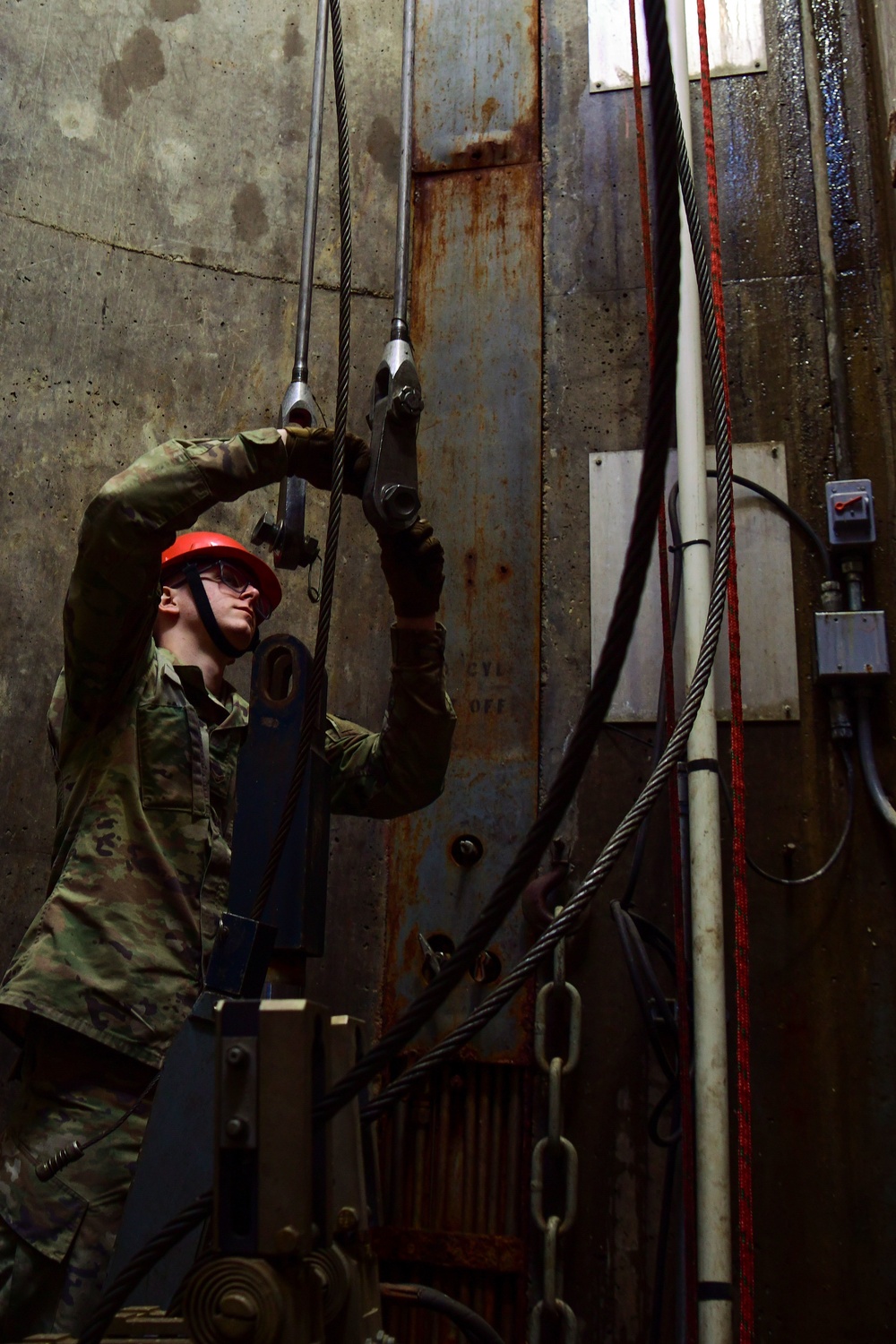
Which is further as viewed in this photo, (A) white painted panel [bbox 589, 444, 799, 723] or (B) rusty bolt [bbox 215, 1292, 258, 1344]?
(A) white painted panel [bbox 589, 444, 799, 723]

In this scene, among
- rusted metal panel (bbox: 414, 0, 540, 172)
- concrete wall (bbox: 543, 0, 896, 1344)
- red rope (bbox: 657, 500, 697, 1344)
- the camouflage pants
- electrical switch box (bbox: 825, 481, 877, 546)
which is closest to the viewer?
the camouflage pants

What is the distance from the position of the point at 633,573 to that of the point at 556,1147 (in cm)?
174

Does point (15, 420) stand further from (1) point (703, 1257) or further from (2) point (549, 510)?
(1) point (703, 1257)

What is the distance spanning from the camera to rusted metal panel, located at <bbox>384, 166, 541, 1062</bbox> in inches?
97.9

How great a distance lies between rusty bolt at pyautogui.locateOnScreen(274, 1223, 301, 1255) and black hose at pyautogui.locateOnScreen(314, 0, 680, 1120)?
0.30ft

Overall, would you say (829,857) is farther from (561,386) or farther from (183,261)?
(183,261)

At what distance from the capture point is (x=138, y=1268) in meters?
0.89

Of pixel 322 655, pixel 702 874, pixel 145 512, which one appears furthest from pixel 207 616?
→ pixel 702 874

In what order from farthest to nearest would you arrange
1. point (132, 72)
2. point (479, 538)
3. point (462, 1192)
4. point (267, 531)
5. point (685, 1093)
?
point (132, 72), point (479, 538), point (462, 1192), point (685, 1093), point (267, 531)

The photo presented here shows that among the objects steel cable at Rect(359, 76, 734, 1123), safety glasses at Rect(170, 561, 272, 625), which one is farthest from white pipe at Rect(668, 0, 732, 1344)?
safety glasses at Rect(170, 561, 272, 625)

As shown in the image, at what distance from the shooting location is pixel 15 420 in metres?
2.69

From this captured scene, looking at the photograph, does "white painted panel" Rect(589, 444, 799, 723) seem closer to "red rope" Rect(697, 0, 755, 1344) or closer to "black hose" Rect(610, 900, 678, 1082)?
"red rope" Rect(697, 0, 755, 1344)

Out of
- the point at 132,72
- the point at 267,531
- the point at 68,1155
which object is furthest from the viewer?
the point at 132,72

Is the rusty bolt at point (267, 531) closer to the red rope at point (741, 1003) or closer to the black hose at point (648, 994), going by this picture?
the red rope at point (741, 1003)
